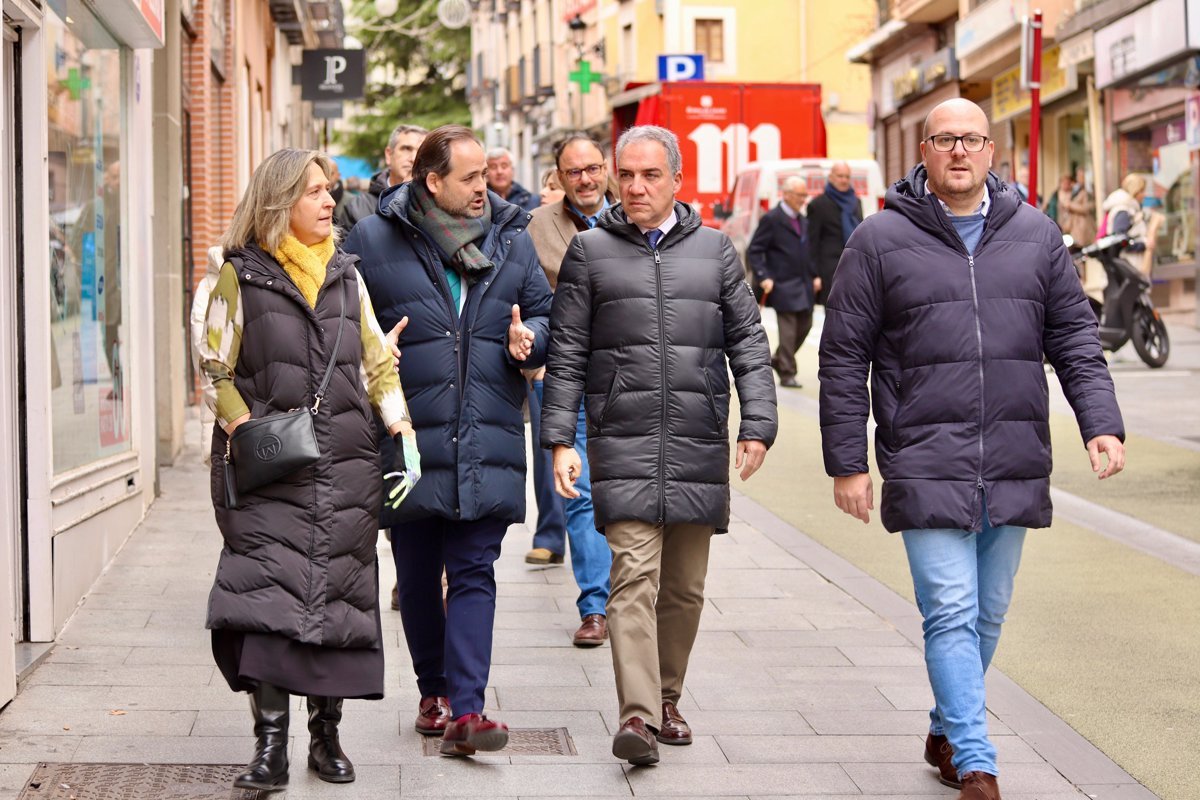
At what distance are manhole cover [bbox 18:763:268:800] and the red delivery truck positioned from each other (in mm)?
22799

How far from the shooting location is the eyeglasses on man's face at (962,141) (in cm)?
507

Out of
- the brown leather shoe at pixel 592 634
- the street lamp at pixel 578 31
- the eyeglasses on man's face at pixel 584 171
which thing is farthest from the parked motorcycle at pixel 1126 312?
the street lamp at pixel 578 31

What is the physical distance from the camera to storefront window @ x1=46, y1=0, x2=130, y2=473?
7.46 meters

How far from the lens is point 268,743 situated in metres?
5.02

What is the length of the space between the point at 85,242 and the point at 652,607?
12.6 ft

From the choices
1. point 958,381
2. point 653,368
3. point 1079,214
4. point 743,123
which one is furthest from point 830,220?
point 958,381

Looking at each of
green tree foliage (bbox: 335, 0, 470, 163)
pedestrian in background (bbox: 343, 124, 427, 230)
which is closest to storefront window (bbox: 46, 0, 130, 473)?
pedestrian in background (bbox: 343, 124, 427, 230)

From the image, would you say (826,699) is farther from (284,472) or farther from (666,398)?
(284,472)

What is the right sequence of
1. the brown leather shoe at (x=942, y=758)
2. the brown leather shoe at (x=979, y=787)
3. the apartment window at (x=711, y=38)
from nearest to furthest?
the brown leather shoe at (x=979, y=787) < the brown leather shoe at (x=942, y=758) < the apartment window at (x=711, y=38)

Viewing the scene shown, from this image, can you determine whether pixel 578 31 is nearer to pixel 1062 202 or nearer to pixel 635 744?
pixel 1062 202

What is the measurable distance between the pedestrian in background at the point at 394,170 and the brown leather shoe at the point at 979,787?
4.36 metres

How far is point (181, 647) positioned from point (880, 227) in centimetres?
314

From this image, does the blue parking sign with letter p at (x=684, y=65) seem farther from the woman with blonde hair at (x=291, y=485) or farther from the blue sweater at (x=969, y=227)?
the woman with blonde hair at (x=291, y=485)

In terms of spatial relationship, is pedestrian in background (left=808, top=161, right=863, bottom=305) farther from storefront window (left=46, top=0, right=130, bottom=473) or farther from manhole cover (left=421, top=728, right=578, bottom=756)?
manhole cover (left=421, top=728, right=578, bottom=756)
